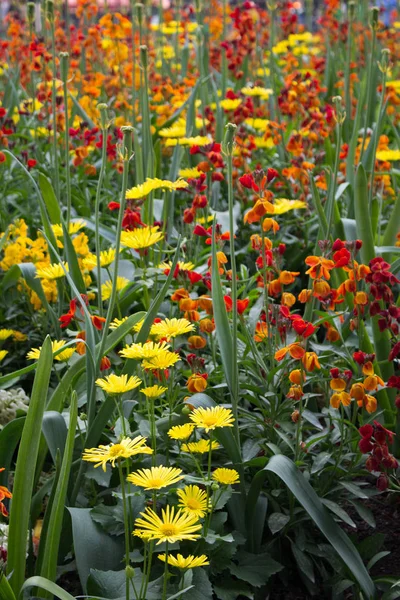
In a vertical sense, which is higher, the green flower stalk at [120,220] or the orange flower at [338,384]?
the green flower stalk at [120,220]

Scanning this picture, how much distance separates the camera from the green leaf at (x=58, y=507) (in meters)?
1.40

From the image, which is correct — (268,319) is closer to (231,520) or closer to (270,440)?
(270,440)

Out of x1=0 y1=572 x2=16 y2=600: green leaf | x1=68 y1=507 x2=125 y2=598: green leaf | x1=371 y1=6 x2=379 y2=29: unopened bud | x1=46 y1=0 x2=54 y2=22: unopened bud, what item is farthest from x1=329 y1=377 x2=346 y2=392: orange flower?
x1=46 y1=0 x2=54 y2=22: unopened bud

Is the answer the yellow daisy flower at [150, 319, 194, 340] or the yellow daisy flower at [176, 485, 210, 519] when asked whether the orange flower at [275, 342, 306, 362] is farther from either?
the yellow daisy flower at [176, 485, 210, 519]

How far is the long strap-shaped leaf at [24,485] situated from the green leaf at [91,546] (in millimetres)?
117

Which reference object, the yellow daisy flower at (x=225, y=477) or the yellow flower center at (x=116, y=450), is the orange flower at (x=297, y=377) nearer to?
the yellow daisy flower at (x=225, y=477)

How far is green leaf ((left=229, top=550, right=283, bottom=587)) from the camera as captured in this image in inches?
61.2

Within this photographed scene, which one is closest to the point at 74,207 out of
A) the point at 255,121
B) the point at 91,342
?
the point at 255,121

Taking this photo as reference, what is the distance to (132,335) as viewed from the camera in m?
2.03

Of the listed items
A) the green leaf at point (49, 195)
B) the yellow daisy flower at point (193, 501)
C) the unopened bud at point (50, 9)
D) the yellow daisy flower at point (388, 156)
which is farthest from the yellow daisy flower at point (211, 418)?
A: the yellow daisy flower at point (388, 156)

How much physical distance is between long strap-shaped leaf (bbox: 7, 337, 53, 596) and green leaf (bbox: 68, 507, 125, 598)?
117 mm

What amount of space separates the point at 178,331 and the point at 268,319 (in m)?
0.21

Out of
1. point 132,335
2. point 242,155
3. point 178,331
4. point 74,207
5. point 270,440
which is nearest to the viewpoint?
point 178,331

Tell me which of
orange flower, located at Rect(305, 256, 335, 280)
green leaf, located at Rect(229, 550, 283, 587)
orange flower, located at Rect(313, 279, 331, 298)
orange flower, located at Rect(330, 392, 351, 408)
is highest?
orange flower, located at Rect(305, 256, 335, 280)
